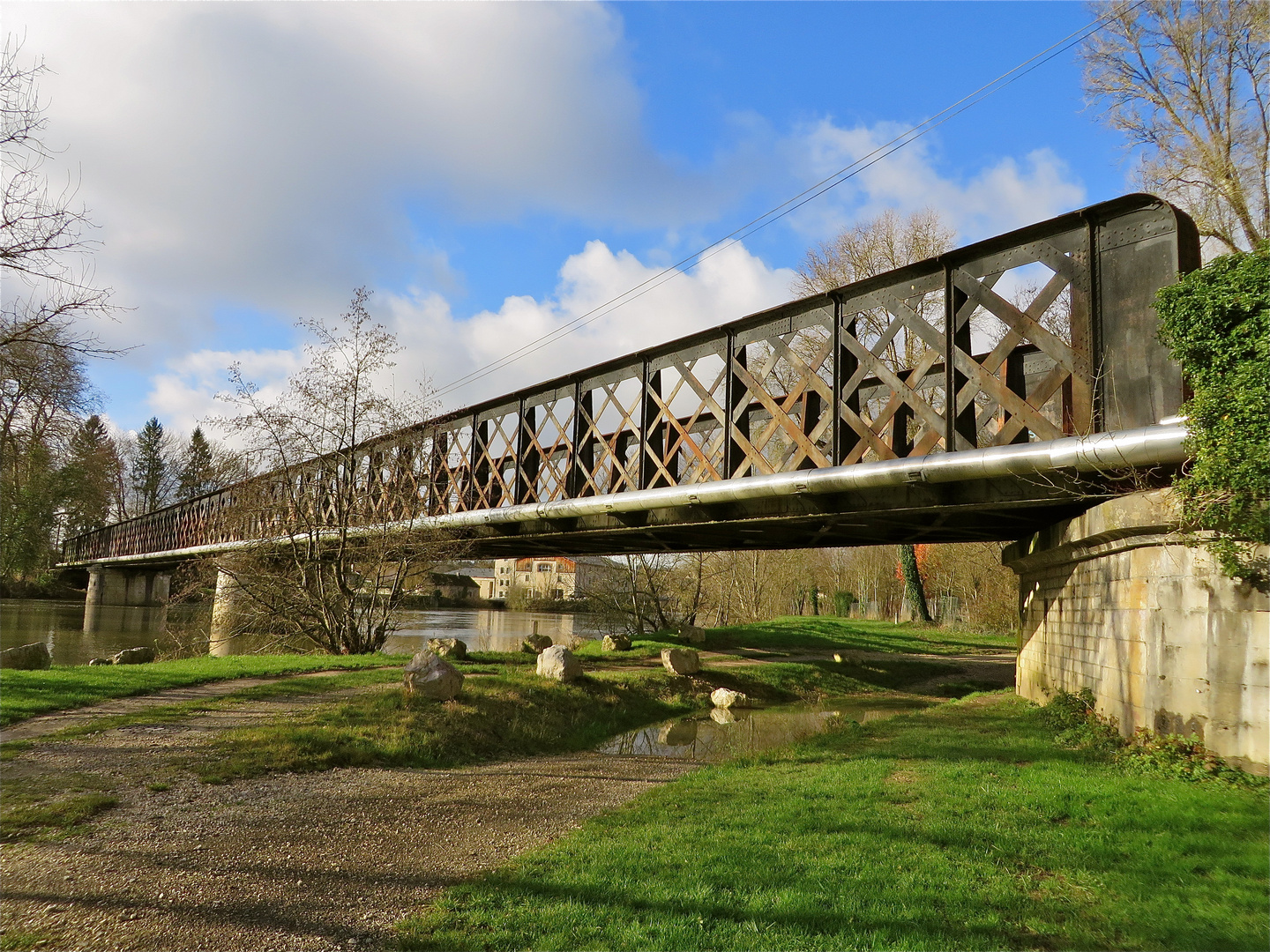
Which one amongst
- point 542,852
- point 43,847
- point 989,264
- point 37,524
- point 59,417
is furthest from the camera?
point 37,524

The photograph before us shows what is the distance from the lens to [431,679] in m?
12.2

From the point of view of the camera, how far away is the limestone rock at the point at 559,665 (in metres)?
15.2

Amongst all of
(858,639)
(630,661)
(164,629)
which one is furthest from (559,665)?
(164,629)

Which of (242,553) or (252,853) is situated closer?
(252,853)

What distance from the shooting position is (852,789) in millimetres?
7754

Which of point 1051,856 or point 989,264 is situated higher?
point 989,264

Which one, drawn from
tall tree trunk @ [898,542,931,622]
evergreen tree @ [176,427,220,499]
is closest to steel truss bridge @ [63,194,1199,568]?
tall tree trunk @ [898,542,931,622]

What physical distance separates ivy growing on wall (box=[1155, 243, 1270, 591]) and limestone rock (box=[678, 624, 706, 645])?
18.1 meters

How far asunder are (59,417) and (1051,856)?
26.8m

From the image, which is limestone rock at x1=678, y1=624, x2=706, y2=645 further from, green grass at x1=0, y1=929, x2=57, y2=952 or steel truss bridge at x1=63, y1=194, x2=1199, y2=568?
green grass at x1=0, y1=929, x2=57, y2=952

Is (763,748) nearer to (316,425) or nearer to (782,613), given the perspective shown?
(316,425)

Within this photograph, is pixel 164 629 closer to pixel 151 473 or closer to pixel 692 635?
pixel 692 635

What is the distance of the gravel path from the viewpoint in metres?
4.72

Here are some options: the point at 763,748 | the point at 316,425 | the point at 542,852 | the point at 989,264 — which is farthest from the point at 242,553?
the point at 989,264
